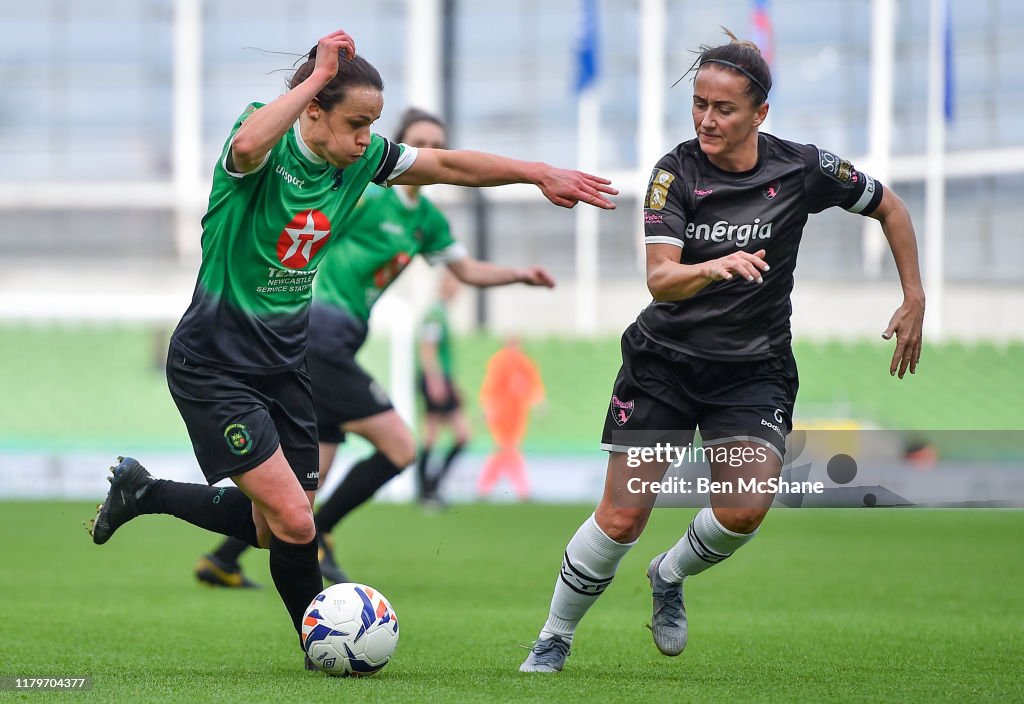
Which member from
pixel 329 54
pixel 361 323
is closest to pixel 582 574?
pixel 329 54

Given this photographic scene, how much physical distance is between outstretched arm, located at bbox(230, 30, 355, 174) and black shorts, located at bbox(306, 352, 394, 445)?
2.94 metres

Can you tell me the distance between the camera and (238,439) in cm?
448

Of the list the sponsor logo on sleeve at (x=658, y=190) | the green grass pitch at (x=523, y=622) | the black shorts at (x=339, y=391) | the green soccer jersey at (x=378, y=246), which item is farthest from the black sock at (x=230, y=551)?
the sponsor logo on sleeve at (x=658, y=190)

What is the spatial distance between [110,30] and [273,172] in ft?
113

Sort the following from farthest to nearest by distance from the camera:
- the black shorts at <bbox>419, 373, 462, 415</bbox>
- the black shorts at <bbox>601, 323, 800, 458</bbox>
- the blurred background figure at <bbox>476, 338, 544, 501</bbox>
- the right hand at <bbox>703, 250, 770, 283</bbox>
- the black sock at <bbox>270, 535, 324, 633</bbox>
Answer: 1. the blurred background figure at <bbox>476, 338, 544, 501</bbox>
2. the black shorts at <bbox>419, 373, 462, 415</bbox>
3. the black shorts at <bbox>601, 323, 800, 458</bbox>
4. the black sock at <bbox>270, 535, 324, 633</bbox>
5. the right hand at <bbox>703, 250, 770, 283</bbox>

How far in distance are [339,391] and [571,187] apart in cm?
298

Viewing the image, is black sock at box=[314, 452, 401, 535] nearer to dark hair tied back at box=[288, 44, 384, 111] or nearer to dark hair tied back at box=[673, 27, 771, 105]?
dark hair tied back at box=[288, 44, 384, 111]

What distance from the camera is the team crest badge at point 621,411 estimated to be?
482 centimetres

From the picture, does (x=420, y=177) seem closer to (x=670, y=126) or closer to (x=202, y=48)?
(x=670, y=126)

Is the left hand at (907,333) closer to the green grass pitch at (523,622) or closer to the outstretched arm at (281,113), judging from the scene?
the green grass pitch at (523,622)

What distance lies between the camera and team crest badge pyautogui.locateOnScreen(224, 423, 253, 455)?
4.47 m

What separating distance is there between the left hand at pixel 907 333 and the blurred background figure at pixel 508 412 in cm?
1226

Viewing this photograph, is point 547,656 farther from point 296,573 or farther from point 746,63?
point 746,63

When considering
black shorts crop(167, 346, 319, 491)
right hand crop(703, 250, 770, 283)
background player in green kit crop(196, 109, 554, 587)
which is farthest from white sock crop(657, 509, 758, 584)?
background player in green kit crop(196, 109, 554, 587)
